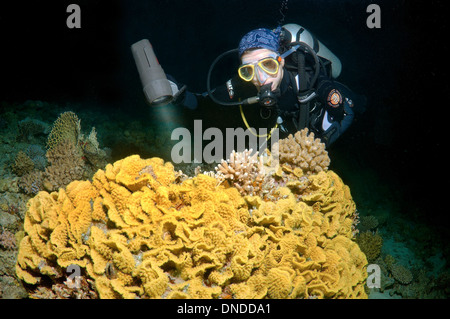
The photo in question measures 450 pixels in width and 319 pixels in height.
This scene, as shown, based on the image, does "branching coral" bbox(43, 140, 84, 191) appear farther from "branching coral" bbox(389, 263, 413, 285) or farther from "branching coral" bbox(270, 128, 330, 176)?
"branching coral" bbox(389, 263, 413, 285)

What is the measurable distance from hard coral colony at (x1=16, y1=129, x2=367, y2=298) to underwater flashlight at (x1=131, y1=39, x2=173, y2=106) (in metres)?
0.93

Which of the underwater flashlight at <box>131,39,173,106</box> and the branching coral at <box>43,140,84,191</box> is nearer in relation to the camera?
the underwater flashlight at <box>131,39,173,106</box>

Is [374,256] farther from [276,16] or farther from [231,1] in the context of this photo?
[276,16]

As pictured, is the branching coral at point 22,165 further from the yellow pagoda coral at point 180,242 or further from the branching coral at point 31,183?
the yellow pagoda coral at point 180,242

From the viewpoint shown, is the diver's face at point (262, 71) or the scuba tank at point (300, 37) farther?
the scuba tank at point (300, 37)

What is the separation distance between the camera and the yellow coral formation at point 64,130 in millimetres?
5598

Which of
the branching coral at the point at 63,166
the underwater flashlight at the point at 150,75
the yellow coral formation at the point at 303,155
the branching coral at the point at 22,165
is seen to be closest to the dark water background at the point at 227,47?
the branching coral at the point at 63,166

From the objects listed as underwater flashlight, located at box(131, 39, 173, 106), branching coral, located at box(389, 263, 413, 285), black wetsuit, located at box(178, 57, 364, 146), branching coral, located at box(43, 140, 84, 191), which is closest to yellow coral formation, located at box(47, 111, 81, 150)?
branching coral, located at box(43, 140, 84, 191)

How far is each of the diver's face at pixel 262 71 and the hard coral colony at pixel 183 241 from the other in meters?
1.55

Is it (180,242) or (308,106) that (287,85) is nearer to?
(308,106)

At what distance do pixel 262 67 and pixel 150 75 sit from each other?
1.76 metres

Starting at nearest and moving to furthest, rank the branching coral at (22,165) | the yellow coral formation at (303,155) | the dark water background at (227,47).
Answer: the yellow coral formation at (303,155) → the branching coral at (22,165) → the dark water background at (227,47)

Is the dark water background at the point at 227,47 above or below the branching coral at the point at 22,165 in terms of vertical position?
above

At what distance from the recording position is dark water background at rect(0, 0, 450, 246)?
35.0ft
